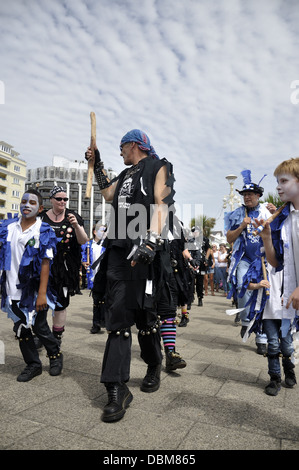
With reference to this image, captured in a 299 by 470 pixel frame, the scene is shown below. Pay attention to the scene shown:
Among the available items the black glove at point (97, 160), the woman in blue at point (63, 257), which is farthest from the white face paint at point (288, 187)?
the woman in blue at point (63, 257)

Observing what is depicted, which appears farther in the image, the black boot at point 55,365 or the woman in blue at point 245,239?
the woman in blue at point 245,239

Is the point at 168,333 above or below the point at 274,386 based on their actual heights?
above

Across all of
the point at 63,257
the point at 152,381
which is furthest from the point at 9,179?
the point at 152,381

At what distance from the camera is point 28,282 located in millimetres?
3801

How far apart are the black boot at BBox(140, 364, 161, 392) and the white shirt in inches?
59.5

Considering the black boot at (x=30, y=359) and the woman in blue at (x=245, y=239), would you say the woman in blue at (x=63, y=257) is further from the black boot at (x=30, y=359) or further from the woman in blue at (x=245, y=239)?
the woman in blue at (x=245, y=239)

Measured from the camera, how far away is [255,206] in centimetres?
531

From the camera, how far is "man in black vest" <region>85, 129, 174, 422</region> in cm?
287

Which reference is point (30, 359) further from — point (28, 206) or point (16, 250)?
point (28, 206)

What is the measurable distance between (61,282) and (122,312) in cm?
175

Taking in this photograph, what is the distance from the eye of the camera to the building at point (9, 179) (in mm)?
65312

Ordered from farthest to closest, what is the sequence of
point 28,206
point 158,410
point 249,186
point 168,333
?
point 249,186 < point 168,333 < point 28,206 < point 158,410

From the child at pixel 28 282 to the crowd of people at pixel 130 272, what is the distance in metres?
0.01

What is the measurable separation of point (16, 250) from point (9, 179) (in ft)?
223
